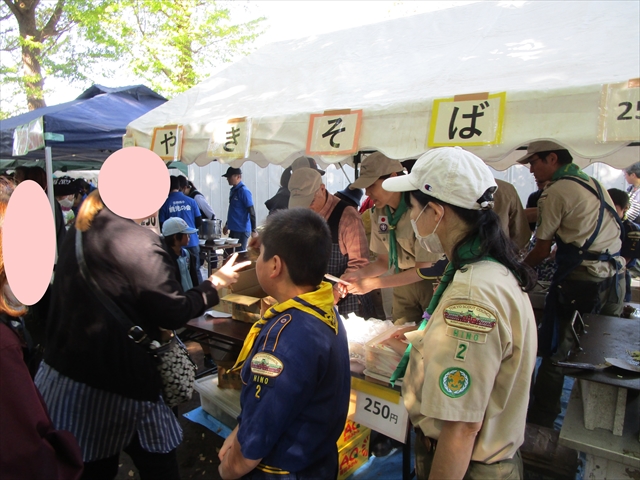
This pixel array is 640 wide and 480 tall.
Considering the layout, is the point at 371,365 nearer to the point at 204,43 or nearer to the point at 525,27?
the point at 525,27

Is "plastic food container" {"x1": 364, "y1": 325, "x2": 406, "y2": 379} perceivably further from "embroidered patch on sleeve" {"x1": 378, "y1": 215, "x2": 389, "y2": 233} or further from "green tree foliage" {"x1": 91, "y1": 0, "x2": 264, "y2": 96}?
"green tree foliage" {"x1": 91, "y1": 0, "x2": 264, "y2": 96}

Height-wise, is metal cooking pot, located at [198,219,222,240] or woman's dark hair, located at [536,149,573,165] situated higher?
woman's dark hair, located at [536,149,573,165]

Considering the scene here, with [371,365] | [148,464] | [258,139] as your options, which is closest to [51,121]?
[258,139]

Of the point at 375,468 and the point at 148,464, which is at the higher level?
the point at 148,464

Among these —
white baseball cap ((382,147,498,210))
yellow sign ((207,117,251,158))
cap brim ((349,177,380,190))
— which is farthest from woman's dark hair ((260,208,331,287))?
yellow sign ((207,117,251,158))

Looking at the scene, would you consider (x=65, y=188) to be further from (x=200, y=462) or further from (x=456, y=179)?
(x=456, y=179)

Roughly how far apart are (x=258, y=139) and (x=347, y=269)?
3.80 ft

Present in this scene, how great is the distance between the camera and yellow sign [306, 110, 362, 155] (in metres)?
2.52

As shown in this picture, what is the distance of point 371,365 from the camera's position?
211cm

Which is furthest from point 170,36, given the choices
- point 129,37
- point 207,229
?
point 207,229

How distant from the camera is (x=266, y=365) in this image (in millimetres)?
1236

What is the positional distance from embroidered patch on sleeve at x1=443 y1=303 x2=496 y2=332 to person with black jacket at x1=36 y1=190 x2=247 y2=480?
3.87 ft

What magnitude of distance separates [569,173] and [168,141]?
10.7ft

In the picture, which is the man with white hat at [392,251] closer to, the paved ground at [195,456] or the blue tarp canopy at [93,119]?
the paved ground at [195,456]
